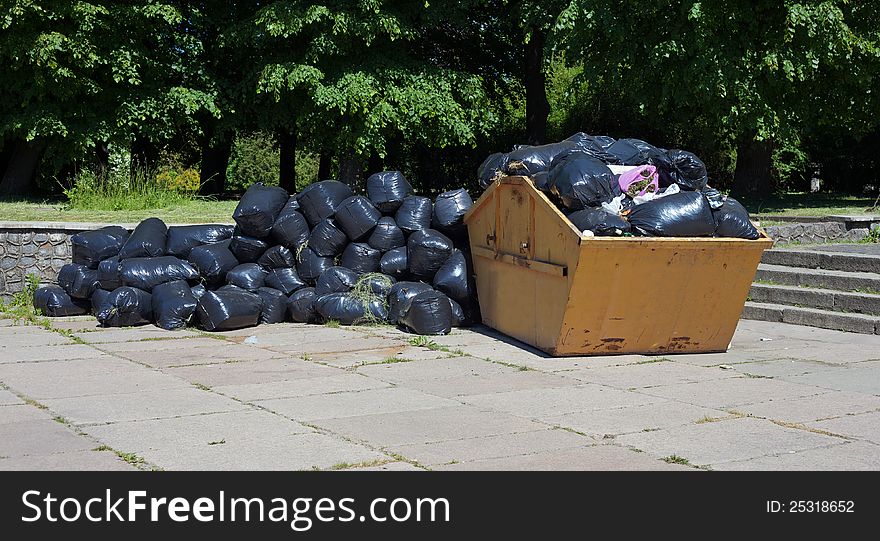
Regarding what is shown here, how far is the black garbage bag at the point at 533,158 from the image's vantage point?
9078 mm

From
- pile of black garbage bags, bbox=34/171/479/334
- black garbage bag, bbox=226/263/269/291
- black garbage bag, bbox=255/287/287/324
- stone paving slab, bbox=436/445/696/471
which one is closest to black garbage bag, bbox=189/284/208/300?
pile of black garbage bags, bbox=34/171/479/334

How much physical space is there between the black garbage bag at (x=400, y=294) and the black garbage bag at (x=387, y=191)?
0.94 m

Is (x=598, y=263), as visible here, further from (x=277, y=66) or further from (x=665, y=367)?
(x=277, y=66)

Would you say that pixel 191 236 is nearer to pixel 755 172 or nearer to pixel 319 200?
pixel 319 200

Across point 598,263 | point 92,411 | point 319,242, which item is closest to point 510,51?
point 319,242

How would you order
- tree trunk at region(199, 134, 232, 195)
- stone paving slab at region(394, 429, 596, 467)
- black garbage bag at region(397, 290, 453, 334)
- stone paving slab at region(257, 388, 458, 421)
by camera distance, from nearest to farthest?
1. stone paving slab at region(394, 429, 596, 467)
2. stone paving slab at region(257, 388, 458, 421)
3. black garbage bag at region(397, 290, 453, 334)
4. tree trunk at region(199, 134, 232, 195)

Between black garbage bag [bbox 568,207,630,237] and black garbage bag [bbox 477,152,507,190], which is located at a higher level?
black garbage bag [bbox 477,152,507,190]

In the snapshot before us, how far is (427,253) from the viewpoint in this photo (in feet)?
33.2

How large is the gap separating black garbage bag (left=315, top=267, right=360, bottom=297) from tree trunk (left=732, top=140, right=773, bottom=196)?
11047 millimetres

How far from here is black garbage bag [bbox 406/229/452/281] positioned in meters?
10.1

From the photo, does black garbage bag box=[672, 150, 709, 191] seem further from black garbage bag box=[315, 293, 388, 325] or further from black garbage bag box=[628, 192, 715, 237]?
black garbage bag box=[315, 293, 388, 325]

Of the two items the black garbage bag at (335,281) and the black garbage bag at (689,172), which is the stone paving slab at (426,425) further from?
the black garbage bag at (335,281)

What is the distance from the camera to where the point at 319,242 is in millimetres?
10484

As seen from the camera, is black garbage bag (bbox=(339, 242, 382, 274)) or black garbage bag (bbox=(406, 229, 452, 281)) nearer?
black garbage bag (bbox=(406, 229, 452, 281))
